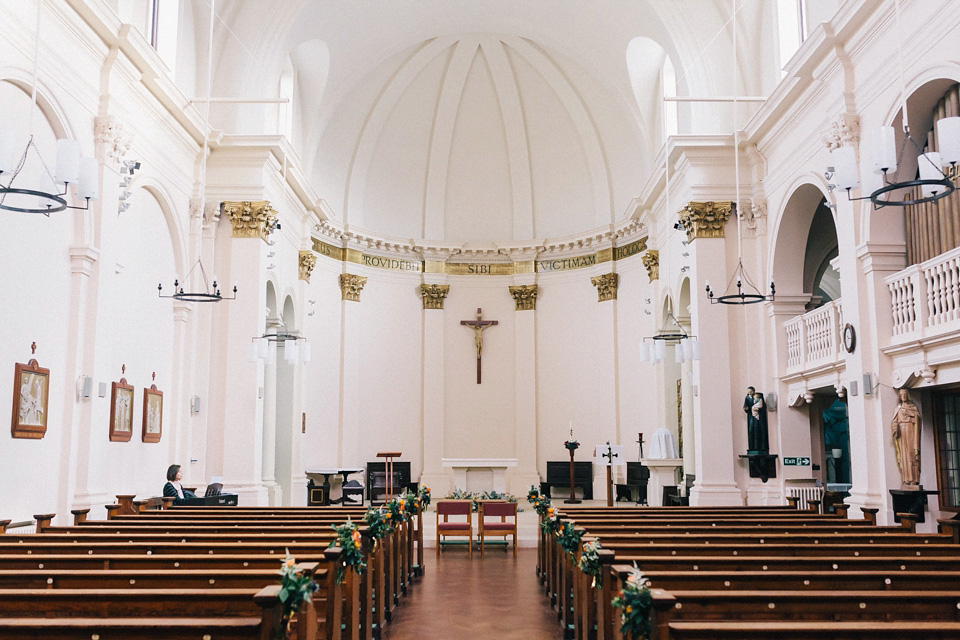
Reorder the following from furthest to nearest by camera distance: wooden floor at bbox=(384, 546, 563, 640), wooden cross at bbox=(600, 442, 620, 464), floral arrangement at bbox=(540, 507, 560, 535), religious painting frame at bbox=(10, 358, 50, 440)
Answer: wooden cross at bbox=(600, 442, 620, 464) → religious painting frame at bbox=(10, 358, 50, 440) → floral arrangement at bbox=(540, 507, 560, 535) → wooden floor at bbox=(384, 546, 563, 640)

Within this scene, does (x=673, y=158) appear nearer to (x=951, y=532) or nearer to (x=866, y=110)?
(x=866, y=110)

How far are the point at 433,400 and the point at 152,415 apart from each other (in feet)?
30.9

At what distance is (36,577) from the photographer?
5.15 metres

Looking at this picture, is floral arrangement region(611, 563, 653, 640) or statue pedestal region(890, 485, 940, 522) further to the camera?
statue pedestal region(890, 485, 940, 522)

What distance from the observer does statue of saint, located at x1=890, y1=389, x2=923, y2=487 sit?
977 cm

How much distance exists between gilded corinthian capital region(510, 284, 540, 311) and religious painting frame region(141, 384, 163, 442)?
1066cm

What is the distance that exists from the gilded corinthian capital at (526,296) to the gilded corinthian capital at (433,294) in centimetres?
183

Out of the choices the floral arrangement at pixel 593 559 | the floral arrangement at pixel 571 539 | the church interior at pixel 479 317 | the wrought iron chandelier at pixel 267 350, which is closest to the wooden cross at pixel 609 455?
the church interior at pixel 479 317

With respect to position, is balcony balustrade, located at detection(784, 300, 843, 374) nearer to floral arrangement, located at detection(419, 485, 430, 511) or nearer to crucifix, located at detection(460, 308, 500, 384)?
floral arrangement, located at detection(419, 485, 430, 511)

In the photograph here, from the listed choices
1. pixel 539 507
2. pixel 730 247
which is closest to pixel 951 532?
pixel 539 507

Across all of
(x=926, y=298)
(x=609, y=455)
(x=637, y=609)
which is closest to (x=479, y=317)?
(x=609, y=455)

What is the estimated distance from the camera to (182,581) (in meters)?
5.04

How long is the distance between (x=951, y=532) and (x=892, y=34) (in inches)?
239

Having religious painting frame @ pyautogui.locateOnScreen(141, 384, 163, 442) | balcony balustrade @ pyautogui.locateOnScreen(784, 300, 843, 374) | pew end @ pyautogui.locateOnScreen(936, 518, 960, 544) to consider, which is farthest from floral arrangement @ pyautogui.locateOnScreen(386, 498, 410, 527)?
balcony balustrade @ pyautogui.locateOnScreen(784, 300, 843, 374)
